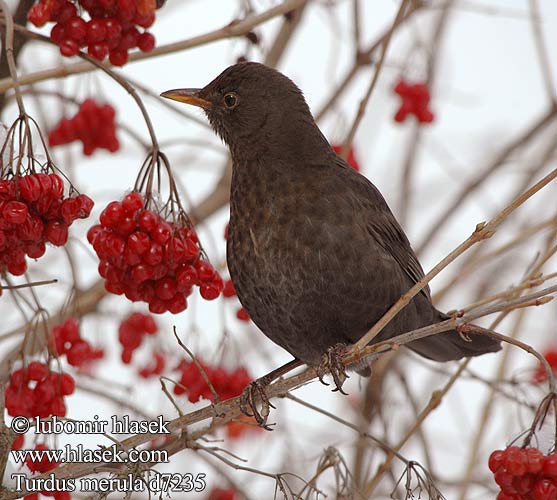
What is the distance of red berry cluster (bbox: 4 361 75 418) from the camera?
175cm

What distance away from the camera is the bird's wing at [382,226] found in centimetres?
218

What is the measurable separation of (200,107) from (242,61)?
0.19m

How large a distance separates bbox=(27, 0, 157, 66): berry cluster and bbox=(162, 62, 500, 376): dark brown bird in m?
0.50

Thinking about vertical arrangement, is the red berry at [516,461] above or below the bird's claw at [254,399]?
below

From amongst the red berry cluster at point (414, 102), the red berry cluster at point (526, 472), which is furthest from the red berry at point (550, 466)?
the red berry cluster at point (414, 102)

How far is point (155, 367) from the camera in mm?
2666

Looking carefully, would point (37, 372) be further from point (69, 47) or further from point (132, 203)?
point (69, 47)

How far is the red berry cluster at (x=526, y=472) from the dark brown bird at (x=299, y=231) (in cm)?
63

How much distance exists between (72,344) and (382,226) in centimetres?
86

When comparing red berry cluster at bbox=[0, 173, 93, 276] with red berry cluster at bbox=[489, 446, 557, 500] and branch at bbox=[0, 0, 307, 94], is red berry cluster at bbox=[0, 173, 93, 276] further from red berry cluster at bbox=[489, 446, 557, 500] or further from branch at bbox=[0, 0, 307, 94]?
red berry cluster at bbox=[489, 446, 557, 500]

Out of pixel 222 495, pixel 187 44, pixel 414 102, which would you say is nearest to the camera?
pixel 187 44

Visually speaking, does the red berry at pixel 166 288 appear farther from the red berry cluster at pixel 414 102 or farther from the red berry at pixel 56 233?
the red berry cluster at pixel 414 102

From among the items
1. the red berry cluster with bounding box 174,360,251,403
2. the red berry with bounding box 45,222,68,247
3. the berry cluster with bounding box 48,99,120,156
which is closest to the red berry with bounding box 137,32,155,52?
the red berry with bounding box 45,222,68,247

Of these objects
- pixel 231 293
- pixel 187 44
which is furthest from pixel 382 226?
pixel 187 44
